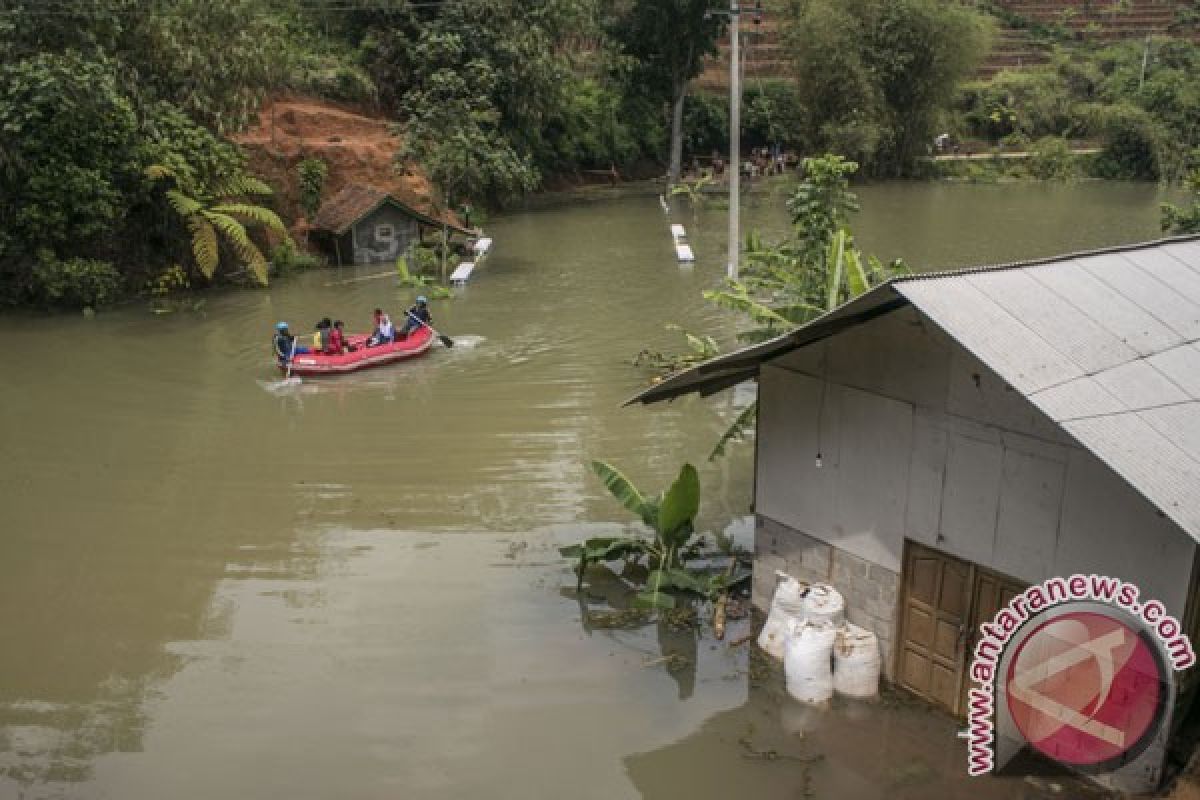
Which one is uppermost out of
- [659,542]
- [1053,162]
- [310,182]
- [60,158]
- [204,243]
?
[60,158]

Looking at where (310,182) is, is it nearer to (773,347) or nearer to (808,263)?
(808,263)

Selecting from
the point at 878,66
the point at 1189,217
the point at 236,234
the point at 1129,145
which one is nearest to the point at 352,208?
the point at 236,234

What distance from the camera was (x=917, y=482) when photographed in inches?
325

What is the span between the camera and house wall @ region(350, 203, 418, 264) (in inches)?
1137

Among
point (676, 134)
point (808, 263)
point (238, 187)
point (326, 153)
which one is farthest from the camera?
point (676, 134)

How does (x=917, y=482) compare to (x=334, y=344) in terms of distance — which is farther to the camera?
(x=334, y=344)

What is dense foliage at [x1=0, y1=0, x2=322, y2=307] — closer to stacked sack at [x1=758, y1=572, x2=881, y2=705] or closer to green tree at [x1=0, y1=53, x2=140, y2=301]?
green tree at [x1=0, y1=53, x2=140, y2=301]

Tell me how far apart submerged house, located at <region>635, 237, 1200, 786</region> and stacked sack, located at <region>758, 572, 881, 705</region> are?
0.16 m

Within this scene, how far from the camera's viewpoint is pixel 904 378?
826 centimetres

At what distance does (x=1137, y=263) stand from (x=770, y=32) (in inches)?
2153

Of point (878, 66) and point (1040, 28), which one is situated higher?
point (1040, 28)

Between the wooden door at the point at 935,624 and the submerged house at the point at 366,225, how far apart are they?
22.5 metres

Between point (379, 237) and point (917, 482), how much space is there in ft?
75.9

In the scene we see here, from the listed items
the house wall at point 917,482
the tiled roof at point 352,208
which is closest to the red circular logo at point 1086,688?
the house wall at point 917,482
